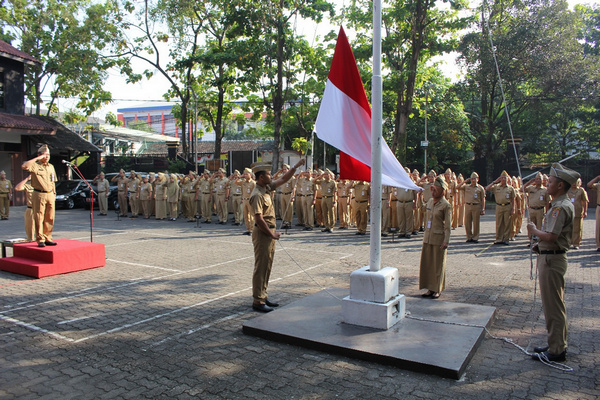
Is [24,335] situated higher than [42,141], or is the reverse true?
[42,141]

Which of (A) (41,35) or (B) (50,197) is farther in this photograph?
(A) (41,35)

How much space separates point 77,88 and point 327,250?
25.4 m

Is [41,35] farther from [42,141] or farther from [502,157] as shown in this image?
[502,157]

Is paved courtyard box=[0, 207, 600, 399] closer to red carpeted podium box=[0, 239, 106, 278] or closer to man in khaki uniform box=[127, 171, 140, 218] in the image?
red carpeted podium box=[0, 239, 106, 278]

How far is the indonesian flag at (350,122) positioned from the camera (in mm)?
6141

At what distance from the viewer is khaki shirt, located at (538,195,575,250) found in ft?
16.7

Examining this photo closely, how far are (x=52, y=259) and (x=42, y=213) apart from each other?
1.09 meters

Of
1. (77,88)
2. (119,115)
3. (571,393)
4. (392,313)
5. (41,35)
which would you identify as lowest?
(571,393)

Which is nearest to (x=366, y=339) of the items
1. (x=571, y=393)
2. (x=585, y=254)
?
(x=571, y=393)

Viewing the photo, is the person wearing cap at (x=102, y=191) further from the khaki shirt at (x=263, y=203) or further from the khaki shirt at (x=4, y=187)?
the khaki shirt at (x=263, y=203)

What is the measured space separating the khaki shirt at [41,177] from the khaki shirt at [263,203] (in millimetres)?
5034

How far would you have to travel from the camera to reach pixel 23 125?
2370 cm

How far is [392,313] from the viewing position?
5.91 metres

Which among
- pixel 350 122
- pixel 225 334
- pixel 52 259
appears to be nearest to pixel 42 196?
pixel 52 259
